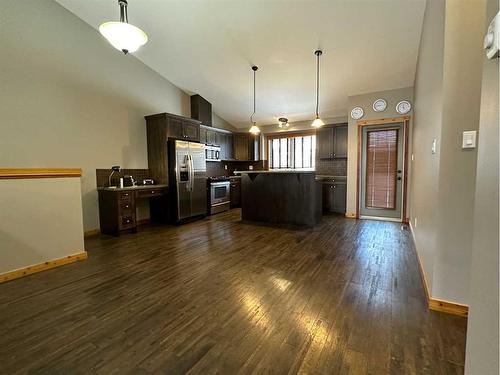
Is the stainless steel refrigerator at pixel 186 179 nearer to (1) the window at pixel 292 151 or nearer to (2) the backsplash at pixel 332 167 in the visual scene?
(1) the window at pixel 292 151

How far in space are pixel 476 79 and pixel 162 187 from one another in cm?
461

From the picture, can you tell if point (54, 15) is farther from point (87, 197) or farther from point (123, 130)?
point (87, 197)

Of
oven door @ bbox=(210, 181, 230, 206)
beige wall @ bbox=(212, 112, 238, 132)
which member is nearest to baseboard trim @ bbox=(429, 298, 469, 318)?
oven door @ bbox=(210, 181, 230, 206)

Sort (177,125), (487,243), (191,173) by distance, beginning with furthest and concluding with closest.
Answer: (191,173) < (177,125) < (487,243)

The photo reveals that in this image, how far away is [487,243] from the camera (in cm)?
70

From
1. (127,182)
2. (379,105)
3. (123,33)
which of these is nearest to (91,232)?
(127,182)

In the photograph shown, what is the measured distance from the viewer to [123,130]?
4.66m

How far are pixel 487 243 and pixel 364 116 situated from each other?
16.9 ft

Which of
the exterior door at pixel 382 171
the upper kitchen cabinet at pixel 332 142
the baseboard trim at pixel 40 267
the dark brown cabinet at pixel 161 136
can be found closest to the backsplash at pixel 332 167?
the upper kitchen cabinet at pixel 332 142

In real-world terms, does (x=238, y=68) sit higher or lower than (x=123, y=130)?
higher

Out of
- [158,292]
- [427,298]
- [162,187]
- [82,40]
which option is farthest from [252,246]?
[82,40]

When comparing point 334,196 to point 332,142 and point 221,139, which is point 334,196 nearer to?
point 332,142

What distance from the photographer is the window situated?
22.6 ft

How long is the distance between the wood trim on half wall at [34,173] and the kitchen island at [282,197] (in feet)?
9.55
